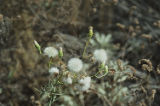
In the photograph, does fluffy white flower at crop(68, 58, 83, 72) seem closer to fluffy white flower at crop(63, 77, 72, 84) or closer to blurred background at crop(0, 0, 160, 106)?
fluffy white flower at crop(63, 77, 72, 84)

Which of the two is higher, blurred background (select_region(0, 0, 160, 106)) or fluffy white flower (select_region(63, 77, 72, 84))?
blurred background (select_region(0, 0, 160, 106))

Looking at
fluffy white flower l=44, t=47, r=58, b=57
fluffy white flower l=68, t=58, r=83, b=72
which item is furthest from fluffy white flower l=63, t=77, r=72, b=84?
fluffy white flower l=44, t=47, r=58, b=57

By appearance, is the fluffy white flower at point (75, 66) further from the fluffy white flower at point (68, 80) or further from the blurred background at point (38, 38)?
the blurred background at point (38, 38)

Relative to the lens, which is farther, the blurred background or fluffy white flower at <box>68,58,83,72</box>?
the blurred background

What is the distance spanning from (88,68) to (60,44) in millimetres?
510

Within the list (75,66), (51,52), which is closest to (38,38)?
(51,52)

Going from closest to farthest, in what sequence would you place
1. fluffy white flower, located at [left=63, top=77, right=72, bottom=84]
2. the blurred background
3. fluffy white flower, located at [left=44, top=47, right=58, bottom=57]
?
1. fluffy white flower, located at [left=63, top=77, right=72, bottom=84]
2. fluffy white flower, located at [left=44, top=47, right=58, bottom=57]
3. the blurred background

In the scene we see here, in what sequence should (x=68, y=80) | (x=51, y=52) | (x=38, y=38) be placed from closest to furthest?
(x=68, y=80)
(x=51, y=52)
(x=38, y=38)

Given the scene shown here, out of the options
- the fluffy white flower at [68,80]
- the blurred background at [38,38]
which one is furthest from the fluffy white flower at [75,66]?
the blurred background at [38,38]

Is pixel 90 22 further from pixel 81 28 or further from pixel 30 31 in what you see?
pixel 30 31

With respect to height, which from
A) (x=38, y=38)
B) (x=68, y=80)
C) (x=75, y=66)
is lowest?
(x=68, y=80)

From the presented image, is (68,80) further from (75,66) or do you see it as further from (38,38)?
(38,38)

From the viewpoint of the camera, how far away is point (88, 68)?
3129mm

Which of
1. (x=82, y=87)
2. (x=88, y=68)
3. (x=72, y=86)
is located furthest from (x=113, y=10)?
(x=82, y=87)
